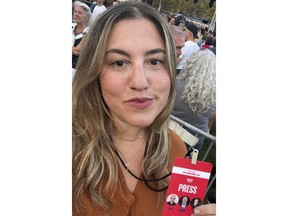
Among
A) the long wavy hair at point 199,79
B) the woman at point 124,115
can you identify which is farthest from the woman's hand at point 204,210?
the long wavy hair at point 199,79

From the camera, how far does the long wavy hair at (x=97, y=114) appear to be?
1.47m

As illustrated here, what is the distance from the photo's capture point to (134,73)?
1466mm

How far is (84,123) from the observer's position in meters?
1.52

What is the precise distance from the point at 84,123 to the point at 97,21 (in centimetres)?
37

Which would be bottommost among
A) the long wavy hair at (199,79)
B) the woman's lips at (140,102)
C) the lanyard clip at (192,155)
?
the lanyard clip at (192,155)

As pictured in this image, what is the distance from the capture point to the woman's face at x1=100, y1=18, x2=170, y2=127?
146 centimetres

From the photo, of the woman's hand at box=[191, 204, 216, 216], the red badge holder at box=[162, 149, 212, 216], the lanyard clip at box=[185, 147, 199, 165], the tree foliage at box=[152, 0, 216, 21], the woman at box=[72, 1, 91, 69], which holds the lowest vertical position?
the woman's hand at box=[191, 204, 216, 216]

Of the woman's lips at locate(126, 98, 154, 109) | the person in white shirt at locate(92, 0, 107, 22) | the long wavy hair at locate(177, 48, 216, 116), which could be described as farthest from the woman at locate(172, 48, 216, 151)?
the person in white shirt at locate(92, 0, 107, 22)

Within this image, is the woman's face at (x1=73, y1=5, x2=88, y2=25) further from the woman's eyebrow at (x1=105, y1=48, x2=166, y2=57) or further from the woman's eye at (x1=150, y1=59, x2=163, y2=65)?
the woman's eye at (x1=150, y1=59, x2=163, y2=65)

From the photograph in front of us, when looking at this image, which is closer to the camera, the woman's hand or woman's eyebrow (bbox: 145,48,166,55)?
woman's eyebrow (bbox: 145,48,166,55)

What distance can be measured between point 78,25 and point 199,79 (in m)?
0.49

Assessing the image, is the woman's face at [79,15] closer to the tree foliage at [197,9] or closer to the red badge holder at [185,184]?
the tree foliage at [197,9]

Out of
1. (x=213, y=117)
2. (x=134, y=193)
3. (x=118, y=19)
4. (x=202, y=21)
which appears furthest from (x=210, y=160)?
(x=118, y=19)

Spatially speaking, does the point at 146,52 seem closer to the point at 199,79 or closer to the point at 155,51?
Answer: the point at 155,51
